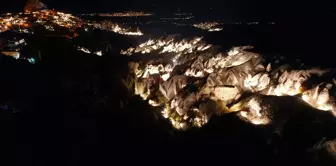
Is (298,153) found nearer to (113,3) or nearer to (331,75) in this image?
(331,75)

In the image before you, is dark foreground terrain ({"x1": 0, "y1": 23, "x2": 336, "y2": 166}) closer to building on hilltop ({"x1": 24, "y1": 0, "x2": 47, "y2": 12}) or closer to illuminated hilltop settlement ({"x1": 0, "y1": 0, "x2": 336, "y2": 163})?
illuminated hilltop settlement ({"x1": 0, "y1": 0, "x2": 336, "y2": 163})

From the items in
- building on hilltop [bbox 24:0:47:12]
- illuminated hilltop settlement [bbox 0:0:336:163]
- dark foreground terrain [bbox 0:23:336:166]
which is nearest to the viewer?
dark foreground terrain [bbox 0:23:336:166]

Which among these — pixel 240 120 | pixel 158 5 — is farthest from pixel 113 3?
pixel 240 120

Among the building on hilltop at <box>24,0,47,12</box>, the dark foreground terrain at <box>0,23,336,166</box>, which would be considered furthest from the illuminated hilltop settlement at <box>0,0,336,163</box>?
the building on hilltop at <box>24,0,47,12</box>

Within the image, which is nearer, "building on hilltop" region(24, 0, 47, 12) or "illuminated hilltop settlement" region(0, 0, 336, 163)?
"illuminated hilltop settlement" region(0, 0, 336, 163)

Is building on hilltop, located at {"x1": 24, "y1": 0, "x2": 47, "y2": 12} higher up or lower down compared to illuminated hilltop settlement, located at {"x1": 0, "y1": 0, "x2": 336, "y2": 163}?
higher up

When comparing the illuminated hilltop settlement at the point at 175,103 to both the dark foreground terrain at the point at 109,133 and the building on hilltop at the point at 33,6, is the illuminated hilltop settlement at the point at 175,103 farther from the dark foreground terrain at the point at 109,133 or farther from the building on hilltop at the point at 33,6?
the building on hilltop at the point at 33,6

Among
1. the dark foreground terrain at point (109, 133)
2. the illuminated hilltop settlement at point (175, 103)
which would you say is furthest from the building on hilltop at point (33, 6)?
the dark foreground terrain at point (109, 133)

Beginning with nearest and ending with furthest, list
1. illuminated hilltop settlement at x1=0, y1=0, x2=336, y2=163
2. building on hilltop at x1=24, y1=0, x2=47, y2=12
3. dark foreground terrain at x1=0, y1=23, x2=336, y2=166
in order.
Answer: dark foreground terrain at x1=0, y1=23, x2=336, y2=166 → illuminated hilltop settlement at x1=0, y1=0, x2=336, y2=163 → building on hilltop at x1=24, y1=0, x2=47, y2=12

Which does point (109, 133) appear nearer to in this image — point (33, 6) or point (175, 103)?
point (175, 103)
